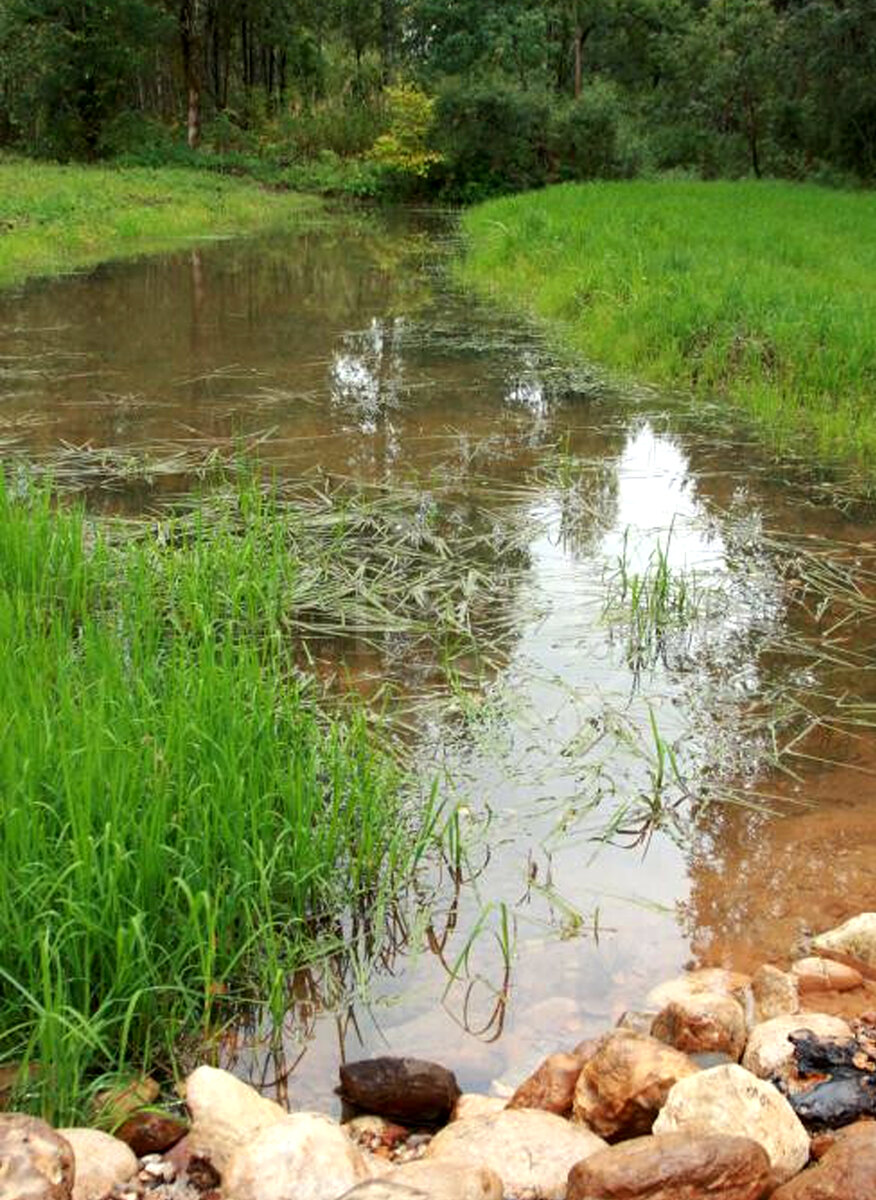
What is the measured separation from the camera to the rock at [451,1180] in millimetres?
2055

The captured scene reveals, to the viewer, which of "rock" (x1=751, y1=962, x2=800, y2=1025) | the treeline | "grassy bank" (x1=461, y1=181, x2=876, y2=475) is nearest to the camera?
"rock" (x1=751, y1=962, x2=800, y2=1025)

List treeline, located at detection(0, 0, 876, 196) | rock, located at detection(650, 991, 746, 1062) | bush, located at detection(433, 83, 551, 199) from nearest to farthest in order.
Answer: rock, located at detection(650, 991, 746, 1062) → treeline, located at detection(0, 0, 876, 196) → bush, located at detection(433, 83, 551, 199)

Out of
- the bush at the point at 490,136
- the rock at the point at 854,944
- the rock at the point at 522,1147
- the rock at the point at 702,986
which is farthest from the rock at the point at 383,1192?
the bush at the point at 490,136

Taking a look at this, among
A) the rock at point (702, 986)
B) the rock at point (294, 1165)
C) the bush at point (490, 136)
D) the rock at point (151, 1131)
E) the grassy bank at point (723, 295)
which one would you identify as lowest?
the rock at point (702, 986)

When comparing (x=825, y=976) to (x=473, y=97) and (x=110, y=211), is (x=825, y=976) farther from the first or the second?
(x=473, y=97)

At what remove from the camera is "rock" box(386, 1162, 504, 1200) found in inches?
80.9

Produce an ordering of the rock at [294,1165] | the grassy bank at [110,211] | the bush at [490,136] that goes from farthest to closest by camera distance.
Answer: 1. the bush at [490,136]
2. the grassy bank at [110,211]
3. the rock at [294,1165]

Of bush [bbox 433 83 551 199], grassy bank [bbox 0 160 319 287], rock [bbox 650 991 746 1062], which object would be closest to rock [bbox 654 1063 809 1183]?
rock [bbox 650 991 746 1062]

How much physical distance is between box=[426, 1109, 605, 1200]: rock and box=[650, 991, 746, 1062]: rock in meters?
0.35

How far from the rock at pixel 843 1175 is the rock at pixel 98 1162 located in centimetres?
113

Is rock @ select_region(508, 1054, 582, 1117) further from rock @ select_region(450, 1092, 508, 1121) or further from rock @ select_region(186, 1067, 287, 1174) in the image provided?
rock @ select_region(186, 1067, 287, 1174)

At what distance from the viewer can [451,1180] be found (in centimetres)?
209

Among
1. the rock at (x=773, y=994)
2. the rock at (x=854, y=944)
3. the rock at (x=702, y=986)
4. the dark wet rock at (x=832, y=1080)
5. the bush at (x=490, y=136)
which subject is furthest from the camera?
the bush at (x=490, y=136)

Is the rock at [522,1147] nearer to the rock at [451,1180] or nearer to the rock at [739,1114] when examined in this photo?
the rock at [451,1180]
